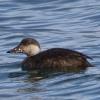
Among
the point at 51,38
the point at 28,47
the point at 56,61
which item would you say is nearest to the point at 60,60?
the point at 56,61

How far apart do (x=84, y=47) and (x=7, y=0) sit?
6.38 metres

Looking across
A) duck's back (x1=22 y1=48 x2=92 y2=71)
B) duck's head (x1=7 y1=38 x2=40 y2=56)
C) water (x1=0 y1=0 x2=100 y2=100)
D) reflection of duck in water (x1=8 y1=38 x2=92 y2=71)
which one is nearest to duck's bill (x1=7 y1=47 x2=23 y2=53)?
duck's head (x1=7 y1=38 x2=40 y2=56)

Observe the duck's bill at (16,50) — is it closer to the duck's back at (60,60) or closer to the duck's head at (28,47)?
the duck's head at (28,47)

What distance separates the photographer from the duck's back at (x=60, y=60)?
13.5 meters

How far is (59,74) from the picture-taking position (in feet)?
43.2

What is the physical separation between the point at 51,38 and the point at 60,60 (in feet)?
9.49

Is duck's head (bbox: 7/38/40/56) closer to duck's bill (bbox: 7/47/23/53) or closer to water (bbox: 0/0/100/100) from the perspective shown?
duck's bill (bbox: 7/47/23/53)

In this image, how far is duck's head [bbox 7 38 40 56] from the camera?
47.1 feet

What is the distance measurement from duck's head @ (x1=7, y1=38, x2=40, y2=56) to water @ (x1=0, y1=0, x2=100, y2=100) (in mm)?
243

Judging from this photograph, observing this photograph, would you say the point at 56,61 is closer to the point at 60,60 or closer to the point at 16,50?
the point at 60,60

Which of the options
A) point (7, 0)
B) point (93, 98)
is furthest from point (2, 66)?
point (7, 0)

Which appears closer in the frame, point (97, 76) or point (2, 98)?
point (2, 98)

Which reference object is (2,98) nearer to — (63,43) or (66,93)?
(66,93)

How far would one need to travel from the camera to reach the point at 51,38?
16.4 m
